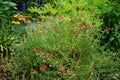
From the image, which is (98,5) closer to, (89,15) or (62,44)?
(89,15)

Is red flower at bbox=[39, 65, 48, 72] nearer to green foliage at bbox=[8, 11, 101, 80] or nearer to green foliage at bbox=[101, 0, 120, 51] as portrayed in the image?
green foliage at bbox=[8, 11, 101, 80]

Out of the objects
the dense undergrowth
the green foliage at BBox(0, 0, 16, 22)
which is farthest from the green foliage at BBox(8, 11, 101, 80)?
the green foliage at BBox(0, 0, 16, 22)

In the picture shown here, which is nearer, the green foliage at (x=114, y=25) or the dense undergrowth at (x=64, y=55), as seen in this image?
the dense undergrowth at (x=64, y=55)

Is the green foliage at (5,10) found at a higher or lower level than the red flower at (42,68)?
higher

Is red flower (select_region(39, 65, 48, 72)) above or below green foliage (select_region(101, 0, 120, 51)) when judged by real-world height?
below

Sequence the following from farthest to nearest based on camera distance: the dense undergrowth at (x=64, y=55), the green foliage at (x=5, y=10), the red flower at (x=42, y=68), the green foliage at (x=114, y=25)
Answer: the green foliage at (x=5, y=10)
the green foliage at (x=114, y=25)
the dense undergrowth at (x=64, y=55)
the red flower at (x=42, y=68)

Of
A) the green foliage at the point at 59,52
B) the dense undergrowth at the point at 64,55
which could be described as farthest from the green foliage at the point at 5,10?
the green foliage at the point at 59,52

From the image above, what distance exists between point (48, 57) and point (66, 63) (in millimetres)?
275

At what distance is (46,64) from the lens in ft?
12.7

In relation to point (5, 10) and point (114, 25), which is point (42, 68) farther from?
point (5, 10)

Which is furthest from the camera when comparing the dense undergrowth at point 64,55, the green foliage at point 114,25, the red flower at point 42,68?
the green foliage at point 114,25

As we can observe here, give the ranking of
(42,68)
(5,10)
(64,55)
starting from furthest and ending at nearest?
(5,10) → (64,55) → (42,68)

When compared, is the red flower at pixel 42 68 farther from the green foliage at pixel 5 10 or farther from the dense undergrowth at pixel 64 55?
the green foliage at pixel 5 10

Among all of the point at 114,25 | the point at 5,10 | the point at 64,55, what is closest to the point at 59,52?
Answer: the point at 64,55
